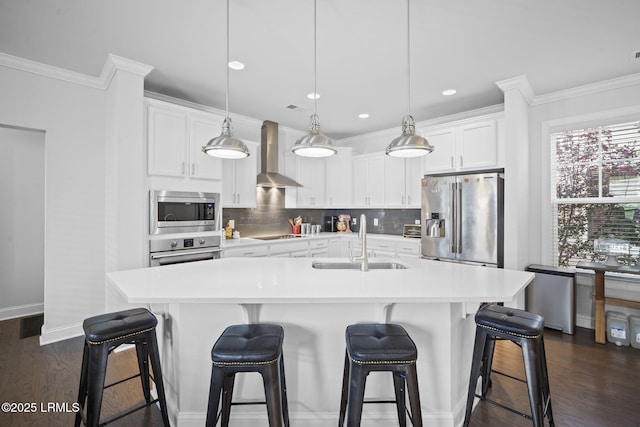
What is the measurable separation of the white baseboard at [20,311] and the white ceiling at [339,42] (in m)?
2.96

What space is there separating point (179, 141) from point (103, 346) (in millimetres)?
2364

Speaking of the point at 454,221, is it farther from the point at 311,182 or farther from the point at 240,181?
the point at 240,181

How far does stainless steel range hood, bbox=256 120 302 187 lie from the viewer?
481cm

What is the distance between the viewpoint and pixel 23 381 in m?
2.44

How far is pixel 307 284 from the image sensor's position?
184 centimetres

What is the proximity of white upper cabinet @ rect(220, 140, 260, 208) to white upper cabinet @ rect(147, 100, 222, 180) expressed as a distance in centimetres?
46

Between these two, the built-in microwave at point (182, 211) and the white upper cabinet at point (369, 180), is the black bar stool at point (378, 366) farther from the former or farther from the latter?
the white upper cabinet at point (369, 180)

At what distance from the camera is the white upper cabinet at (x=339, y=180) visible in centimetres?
564

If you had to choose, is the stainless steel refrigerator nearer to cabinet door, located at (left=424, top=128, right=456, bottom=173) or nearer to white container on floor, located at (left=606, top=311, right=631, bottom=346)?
cabinet door, located at (left=424, top=128, right=456, bottom=173)

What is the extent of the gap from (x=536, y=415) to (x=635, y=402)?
49.3 inches

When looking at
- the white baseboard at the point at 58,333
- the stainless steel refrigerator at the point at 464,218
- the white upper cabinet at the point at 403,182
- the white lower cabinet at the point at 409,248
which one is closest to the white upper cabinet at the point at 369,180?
the white upper cabinet at the point at 403,182

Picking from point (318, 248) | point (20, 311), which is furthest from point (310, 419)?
point (20, 311)

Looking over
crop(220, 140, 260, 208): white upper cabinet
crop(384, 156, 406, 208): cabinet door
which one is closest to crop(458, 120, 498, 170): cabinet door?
crop(384, 156, 406, 208): cabinet door

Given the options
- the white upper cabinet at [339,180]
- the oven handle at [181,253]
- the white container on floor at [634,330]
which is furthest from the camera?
the white upper cabinet at [339,180]
